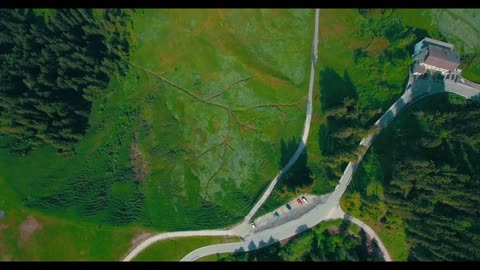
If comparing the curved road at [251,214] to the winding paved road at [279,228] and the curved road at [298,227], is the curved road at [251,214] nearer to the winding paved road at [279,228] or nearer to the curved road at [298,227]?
the winding paved road at [279,228]

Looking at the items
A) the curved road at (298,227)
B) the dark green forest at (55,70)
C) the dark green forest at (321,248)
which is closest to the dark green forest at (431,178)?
the curved road at (298,227)

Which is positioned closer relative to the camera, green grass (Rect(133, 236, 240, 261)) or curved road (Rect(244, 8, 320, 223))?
green grass (Rect(133, 236, 240, 261))

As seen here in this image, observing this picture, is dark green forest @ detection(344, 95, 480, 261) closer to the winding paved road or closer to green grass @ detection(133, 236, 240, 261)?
the winding paved road

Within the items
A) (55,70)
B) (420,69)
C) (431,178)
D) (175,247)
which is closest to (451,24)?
(420,69)

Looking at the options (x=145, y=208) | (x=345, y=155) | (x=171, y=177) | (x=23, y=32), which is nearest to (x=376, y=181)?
(x=345, y=155)

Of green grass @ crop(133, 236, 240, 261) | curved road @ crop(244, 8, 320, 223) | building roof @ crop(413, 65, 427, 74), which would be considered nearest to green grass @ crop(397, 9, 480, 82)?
building roof @ crop(413, 65, 427, 74)

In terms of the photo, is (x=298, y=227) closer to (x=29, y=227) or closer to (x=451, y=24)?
(x=29, y=227)
